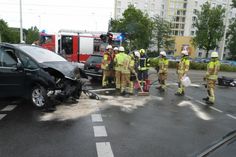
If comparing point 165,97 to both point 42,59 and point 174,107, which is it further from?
point 42,59

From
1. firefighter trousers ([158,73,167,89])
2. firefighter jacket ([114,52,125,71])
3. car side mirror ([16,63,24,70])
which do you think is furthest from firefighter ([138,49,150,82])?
car side mirror ([16,63,24,70])

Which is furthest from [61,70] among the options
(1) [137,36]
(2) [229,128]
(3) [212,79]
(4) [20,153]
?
(1) [137,36]

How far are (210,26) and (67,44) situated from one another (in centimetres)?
2244

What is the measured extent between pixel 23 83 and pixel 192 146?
4928 mm

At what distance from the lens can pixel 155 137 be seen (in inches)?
211

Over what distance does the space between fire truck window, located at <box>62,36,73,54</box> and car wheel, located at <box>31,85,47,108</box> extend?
531 inches

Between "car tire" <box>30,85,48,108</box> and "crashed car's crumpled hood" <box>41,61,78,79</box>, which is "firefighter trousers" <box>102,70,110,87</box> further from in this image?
"car tire" <box>30,85,48,108</box>

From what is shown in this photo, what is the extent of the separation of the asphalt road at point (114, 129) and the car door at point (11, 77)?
0.45 meters

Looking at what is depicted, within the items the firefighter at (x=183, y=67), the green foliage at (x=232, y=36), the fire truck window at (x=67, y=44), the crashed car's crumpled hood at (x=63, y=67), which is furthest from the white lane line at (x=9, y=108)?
the green foliage at (x=232, y=36)

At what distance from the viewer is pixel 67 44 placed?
67.1 feet

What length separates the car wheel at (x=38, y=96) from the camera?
6952mm

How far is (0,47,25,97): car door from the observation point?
284 inches

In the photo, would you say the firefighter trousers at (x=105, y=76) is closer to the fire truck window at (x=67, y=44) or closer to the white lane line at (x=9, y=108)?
the white lane line at (x=9, y=108)

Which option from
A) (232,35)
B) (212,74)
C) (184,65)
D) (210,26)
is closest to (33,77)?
(212,74)
